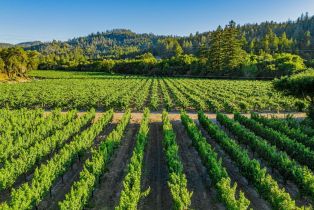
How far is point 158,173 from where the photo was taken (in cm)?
1534

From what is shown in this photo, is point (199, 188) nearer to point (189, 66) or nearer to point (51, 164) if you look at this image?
point (51, 164)

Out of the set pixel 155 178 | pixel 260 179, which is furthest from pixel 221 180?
pixel 155 178

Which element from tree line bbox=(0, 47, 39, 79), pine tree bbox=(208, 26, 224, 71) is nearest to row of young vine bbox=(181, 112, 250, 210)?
pine tree bbox=(208, 26, 224, 71)

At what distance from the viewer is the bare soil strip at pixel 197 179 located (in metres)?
12.4

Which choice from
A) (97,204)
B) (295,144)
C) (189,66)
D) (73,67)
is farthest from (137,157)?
(73,67)

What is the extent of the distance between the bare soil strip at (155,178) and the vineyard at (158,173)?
4 centimetres

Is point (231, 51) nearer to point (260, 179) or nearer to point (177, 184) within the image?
point (260, 179)

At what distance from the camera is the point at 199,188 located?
45.1 ft

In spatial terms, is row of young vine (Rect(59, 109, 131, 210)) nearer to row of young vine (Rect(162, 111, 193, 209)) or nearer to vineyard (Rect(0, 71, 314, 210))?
vineyard (Rect(0, 71, 314, 210))

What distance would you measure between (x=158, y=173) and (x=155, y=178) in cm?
67

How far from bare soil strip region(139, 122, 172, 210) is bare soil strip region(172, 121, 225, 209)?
122cm

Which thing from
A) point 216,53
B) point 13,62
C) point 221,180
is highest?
point 216,53

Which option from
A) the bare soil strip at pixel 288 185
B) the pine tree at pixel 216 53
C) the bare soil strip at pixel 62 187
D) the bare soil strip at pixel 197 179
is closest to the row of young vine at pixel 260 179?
the bare soil strip at pixel 288 185

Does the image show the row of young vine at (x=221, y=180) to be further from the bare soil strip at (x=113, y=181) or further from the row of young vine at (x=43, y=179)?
the row of young vine at (x=43, y=179)
